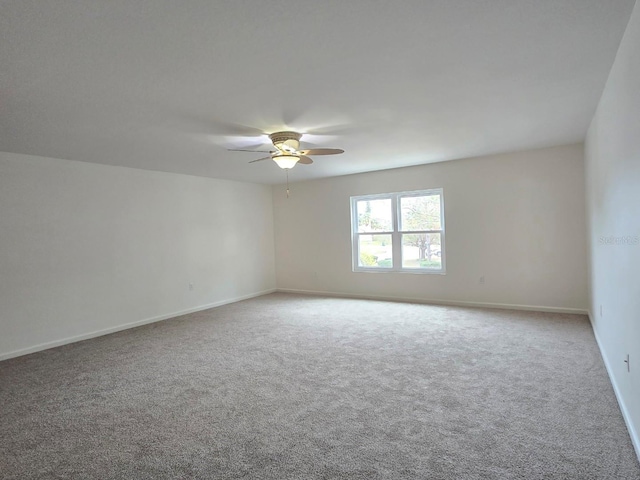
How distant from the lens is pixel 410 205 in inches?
245

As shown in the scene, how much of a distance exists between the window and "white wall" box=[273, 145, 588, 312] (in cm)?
15

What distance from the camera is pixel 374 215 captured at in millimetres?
6609

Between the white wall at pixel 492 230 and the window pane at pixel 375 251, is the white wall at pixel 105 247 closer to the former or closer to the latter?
the white wall at pixel 492 230

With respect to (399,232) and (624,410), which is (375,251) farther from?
(624,410)

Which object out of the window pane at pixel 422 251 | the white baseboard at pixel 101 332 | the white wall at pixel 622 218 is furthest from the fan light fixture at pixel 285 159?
the white baseboard at pixel 101 332

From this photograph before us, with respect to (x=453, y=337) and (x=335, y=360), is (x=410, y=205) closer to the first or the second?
(x=453, y=337)

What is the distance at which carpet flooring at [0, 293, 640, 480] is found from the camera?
6.35 feet

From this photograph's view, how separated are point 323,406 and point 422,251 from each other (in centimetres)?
404

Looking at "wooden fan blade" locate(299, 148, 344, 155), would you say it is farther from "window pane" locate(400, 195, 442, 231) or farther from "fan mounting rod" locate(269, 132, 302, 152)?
"window pane" locate(400, 195, 442, 231)

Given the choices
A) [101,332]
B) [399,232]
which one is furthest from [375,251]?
[101,332]

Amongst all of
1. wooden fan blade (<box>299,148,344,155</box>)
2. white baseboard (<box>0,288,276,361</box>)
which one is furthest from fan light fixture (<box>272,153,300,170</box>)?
white baseboard (<box>0,288,276,361</box>)

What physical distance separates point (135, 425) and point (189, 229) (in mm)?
3914

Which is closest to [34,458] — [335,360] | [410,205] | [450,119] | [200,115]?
[335,360]

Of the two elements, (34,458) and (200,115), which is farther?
(200,115)
